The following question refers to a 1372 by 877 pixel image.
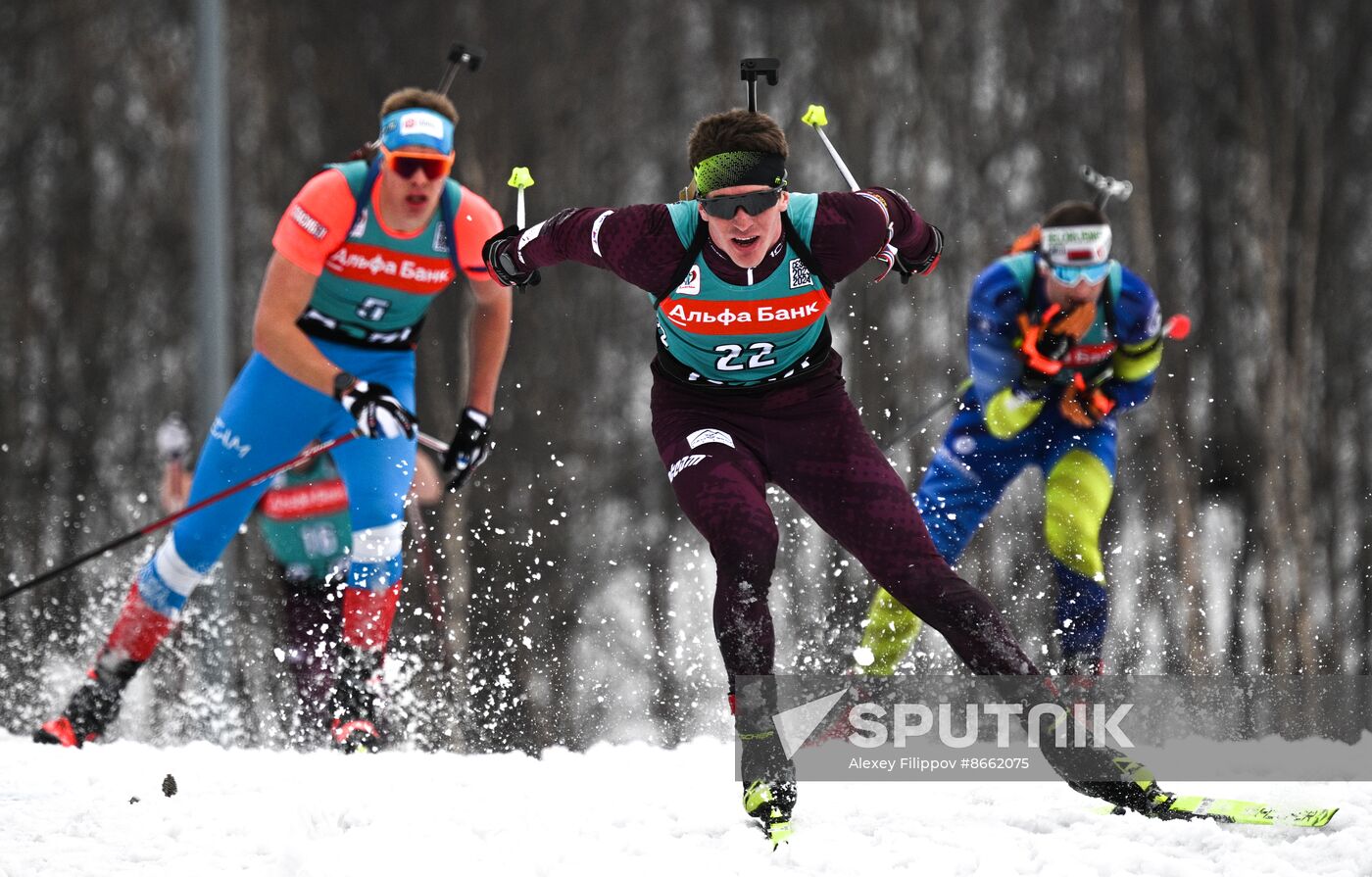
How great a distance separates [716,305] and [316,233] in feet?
5.49

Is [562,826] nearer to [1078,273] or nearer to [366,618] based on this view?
[366,618]

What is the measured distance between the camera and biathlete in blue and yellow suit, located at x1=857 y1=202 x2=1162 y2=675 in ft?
18.1

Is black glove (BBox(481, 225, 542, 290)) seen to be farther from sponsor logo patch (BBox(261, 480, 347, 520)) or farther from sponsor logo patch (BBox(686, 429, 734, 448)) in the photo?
sponsor logo patch (BBox(261, 480, 347, 520))

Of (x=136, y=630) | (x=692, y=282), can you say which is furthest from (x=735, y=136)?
(x=136, y=630)

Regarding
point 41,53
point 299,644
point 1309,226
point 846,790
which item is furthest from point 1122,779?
point 41,53

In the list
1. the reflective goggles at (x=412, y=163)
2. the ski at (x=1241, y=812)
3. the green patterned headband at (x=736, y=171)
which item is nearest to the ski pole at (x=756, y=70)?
the green patterned headband at (x=736, y=171)

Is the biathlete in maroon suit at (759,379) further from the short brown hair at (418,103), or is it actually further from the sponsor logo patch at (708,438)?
the short brown hair at (418,103)

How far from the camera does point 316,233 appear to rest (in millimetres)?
5105

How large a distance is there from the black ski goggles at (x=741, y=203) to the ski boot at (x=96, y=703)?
278 cm

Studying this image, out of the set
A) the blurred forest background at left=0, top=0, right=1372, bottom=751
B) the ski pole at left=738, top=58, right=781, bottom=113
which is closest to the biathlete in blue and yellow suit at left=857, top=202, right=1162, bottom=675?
the ski pole at left=738, top=58, right=781, bottom=113

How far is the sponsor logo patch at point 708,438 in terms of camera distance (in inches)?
164

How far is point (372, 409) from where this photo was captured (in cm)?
502

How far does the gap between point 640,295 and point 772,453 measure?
5.89 meters

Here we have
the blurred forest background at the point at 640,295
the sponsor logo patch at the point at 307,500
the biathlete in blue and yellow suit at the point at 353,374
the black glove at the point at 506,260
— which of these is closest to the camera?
the black glove at the point at 506,260
